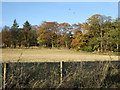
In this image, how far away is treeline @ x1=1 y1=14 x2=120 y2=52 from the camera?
27267 mm

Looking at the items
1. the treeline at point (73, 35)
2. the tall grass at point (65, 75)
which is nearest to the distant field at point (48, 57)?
the tall grass at point (65, 75)

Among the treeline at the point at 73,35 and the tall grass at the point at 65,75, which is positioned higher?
the treeline at the point at 73,35

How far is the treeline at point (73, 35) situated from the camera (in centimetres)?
2727

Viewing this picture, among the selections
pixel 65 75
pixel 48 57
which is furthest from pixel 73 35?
pixel 65 75

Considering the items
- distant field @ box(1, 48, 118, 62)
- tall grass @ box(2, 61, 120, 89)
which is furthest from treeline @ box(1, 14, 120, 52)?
tall grass @ box(2, 61, 120, 89)

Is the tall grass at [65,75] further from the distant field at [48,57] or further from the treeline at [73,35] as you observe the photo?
the treeline at [73,35]

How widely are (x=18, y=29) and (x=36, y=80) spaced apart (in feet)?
146

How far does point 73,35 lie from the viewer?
37469mm

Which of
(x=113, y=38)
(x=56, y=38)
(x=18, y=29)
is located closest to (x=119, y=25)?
(x=113, y=38)

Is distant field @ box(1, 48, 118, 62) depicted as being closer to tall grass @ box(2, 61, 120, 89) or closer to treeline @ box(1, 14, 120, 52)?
tall grass @ box(2, 61, 120, 89)

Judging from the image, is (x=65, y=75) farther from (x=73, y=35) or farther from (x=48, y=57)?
(x=73, y=35)

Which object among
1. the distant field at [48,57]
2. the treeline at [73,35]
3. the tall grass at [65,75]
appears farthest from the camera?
the treeline at [73,35]

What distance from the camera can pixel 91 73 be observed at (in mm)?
4562

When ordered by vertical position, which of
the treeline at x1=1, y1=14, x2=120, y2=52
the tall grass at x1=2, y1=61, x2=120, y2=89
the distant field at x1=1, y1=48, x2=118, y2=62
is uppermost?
the treeline at x1=1, y1=14, x2=120, y2=52
